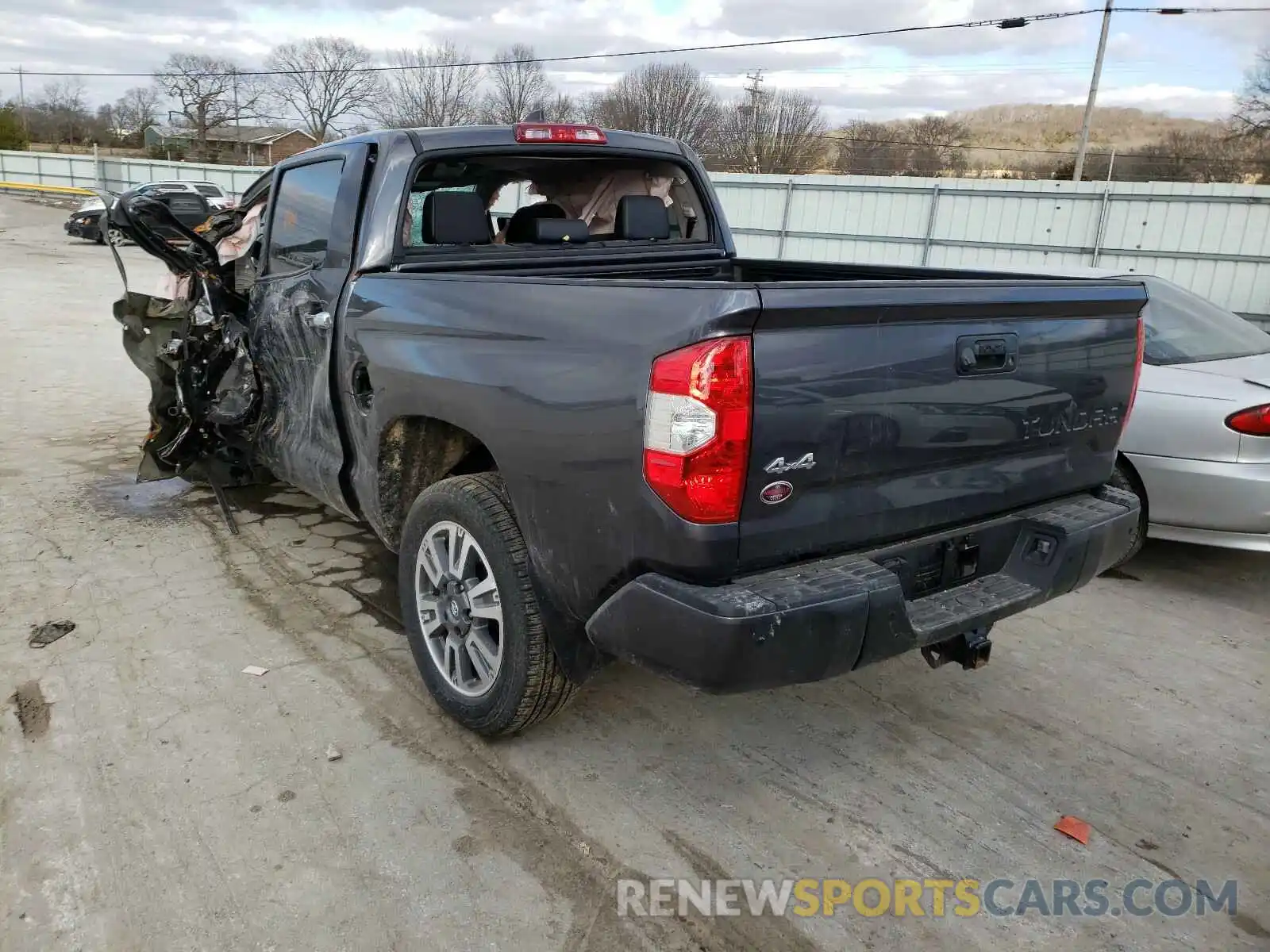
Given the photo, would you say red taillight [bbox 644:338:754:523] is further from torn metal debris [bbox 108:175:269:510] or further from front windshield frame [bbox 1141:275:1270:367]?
front windshield frame [bbox 1141:275:1270:367]

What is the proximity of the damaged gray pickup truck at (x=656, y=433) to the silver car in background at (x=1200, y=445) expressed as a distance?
1.56 m

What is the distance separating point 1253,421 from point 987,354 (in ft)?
8.25

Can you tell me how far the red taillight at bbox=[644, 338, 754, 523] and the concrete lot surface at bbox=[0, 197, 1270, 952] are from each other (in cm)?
110

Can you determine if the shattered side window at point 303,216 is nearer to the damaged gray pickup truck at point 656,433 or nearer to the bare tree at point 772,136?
the damaged gray pickup truck at point 656,433

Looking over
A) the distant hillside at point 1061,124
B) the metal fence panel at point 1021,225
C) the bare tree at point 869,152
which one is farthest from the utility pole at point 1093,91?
the distant hillside at point 1061,124

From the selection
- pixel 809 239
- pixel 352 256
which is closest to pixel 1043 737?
pixel 352 256

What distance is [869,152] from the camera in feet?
193

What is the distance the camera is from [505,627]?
276cm

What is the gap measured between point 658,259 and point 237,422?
7.55 ft

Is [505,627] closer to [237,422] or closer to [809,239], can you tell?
[237,422]

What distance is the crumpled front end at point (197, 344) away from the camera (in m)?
4.64

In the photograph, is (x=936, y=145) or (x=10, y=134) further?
(x=936, y=145)

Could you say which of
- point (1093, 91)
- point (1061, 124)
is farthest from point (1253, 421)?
point (1061, 124)

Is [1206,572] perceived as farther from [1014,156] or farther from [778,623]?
[1014,156]
